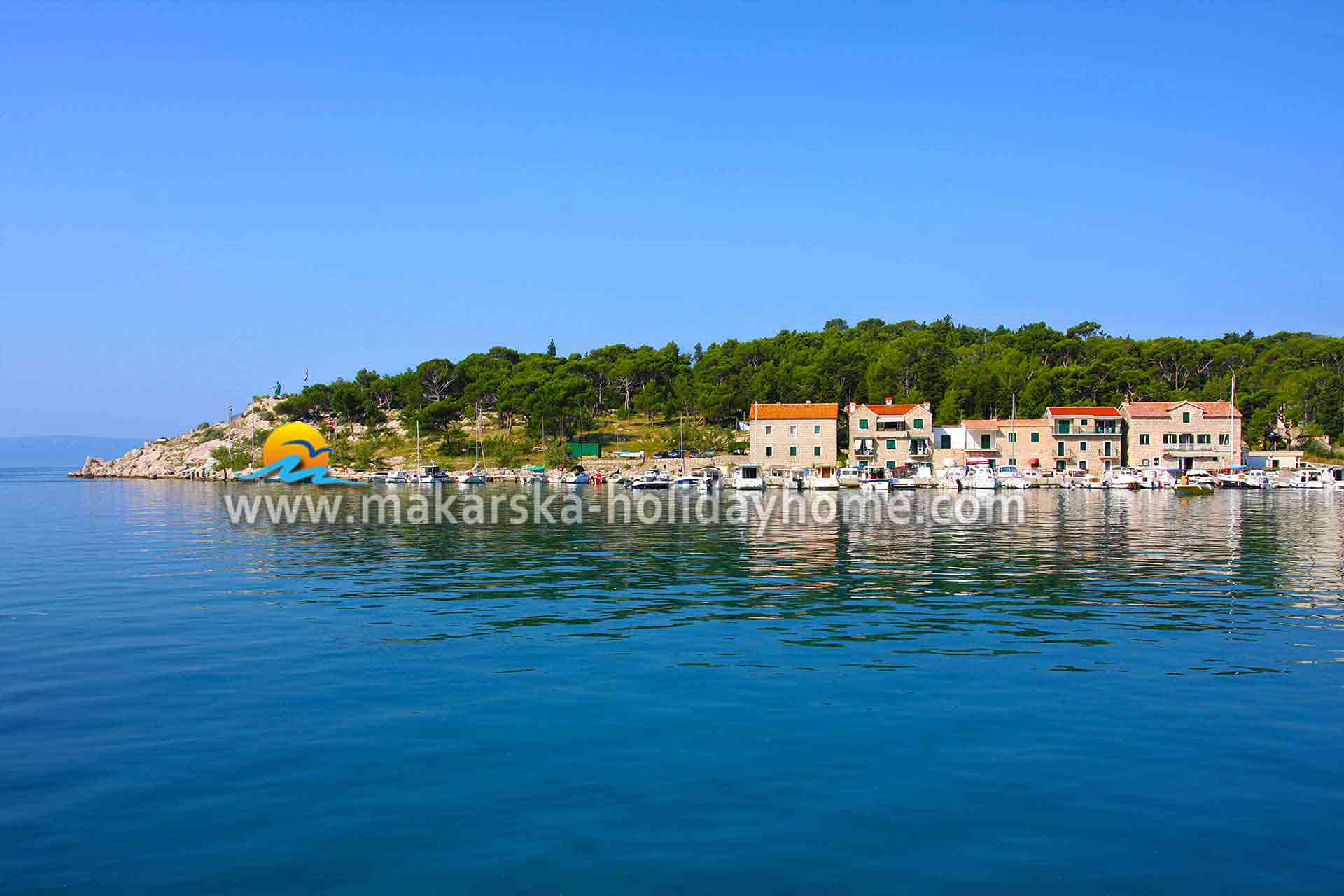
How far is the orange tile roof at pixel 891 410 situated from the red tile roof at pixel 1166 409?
24049 mm

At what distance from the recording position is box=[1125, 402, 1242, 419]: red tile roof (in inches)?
4003

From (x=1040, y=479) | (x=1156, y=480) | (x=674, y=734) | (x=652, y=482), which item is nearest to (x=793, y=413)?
(x=652, y=482)

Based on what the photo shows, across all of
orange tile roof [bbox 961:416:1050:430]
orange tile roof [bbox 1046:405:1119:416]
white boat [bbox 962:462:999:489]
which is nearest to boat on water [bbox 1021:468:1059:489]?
white boat [bbox 962:462:999:489]

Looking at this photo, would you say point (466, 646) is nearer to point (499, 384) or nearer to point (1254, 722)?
point (1254, 722)

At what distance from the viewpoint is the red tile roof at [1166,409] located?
10169 cm

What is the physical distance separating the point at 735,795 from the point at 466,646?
935 cm

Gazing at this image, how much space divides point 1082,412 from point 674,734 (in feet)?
340

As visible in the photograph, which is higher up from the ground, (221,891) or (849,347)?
(849,347)

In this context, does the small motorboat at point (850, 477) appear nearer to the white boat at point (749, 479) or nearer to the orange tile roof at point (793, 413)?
the orange tile roof at point (793, 413)

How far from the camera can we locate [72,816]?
9.99 metres

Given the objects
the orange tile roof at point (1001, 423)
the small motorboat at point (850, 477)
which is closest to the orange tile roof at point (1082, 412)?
the orange tile roof at point (1001, 423)

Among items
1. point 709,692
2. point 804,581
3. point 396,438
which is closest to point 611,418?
point 396,438

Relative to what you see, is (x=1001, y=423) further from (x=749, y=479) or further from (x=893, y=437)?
(x=749, y=479)

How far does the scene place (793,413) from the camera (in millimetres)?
101750
